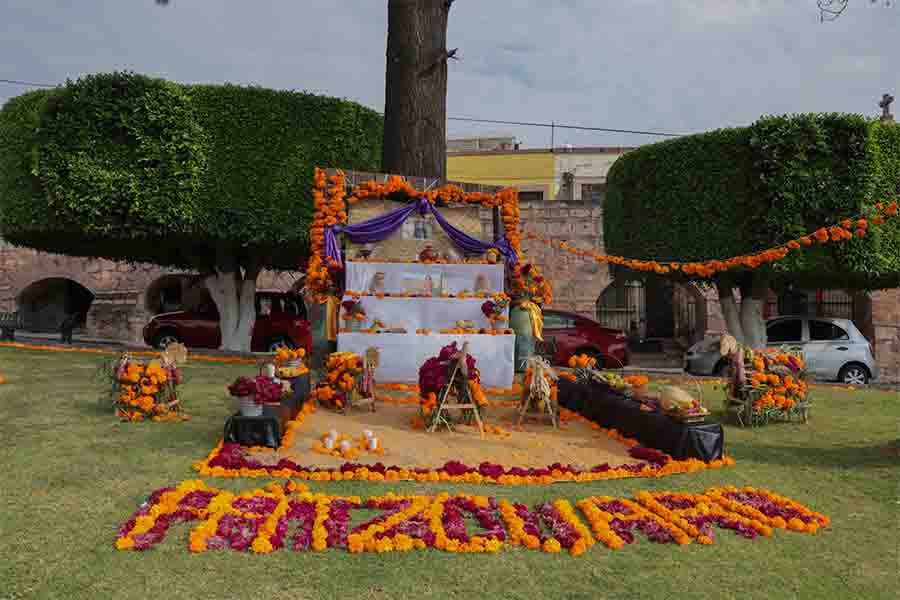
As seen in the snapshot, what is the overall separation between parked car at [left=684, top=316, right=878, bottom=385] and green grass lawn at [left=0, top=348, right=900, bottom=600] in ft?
28.9

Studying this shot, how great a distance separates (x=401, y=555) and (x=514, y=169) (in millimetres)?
27444

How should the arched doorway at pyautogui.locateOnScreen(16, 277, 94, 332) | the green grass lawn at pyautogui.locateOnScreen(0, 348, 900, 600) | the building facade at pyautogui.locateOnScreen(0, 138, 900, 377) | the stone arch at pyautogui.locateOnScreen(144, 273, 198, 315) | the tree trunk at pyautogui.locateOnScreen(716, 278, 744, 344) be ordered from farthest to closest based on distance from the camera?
the arched doorway at pyautogui.locateOnScreen(16, 277, 94, 332), the stone arch at pyautogui.locateOnScreen(144, 273, 198, 315), the building facade at pyautogui.locateOnScreen(0, 138, 900, 377), the tree trunk at pyautogui.locateOnScreen(716, 278, 744, 344), the green grass lawn at pyautogui.locateOnScreen(0, 348, 900, 600)

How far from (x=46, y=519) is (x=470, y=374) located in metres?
4.41

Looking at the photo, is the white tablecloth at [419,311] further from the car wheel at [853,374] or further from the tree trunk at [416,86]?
the car wheel at [853,374]

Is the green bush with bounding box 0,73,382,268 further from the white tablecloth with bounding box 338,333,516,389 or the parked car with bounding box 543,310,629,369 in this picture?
the parked car with bounding box 543,310,629,369

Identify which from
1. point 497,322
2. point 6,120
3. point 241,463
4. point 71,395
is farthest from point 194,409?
point 6,120

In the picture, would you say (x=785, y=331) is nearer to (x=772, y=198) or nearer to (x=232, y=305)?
(x=772, y=198)

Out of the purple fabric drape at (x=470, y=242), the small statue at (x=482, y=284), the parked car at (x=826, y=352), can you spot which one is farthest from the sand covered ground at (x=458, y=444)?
the parked car at (x=826, y=352)

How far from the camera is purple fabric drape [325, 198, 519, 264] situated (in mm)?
12773

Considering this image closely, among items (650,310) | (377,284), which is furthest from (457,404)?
(650,310)

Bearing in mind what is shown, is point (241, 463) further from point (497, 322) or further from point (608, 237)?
point (608, 237)

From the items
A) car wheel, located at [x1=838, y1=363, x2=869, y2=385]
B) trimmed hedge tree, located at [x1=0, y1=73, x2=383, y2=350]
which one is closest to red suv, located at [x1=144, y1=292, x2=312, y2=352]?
trimmed hedge tree, located at [x1=0, y1=73, x2=383, y2=350]

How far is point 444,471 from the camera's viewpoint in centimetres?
614

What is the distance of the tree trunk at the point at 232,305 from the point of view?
653 inches
